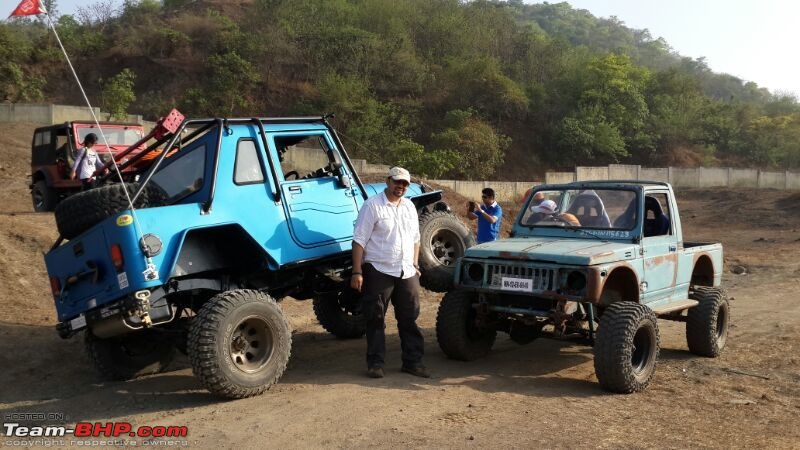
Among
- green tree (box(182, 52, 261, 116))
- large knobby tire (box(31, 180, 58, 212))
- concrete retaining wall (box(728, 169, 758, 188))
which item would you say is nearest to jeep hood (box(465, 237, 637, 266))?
large knobby tire (box(31, 180, 58, 212))

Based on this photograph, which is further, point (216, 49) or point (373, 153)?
point (216, 49)

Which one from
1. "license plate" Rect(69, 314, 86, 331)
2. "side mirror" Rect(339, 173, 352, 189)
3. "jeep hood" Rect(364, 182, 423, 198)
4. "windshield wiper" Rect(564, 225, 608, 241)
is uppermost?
"side mirror" Rect(339, 173, 352, 189)

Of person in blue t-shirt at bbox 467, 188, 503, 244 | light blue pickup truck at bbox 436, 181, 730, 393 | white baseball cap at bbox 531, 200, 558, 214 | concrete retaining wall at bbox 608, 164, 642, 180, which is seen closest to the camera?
light blue pickup truck at bbox 436, 181, 730, 393

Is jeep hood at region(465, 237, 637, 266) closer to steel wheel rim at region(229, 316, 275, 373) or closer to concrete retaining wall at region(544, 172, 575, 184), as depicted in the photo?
steel wheel rim at region(229, 316, 275, 373)

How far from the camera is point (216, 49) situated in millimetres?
48781

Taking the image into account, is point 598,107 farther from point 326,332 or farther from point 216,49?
point 326,332

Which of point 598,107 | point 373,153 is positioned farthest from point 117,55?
point 598,107

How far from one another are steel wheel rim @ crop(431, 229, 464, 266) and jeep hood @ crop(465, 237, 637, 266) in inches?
44.9

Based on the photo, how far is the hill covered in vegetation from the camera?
1689 inches

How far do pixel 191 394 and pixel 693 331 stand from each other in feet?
18.0

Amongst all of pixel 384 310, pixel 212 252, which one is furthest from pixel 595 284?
pixel 212 252

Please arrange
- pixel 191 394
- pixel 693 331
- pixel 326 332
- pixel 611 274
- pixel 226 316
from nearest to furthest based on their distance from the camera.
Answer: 1. pixel 226 316
2. pixel 191 394
3. pixel 611 274
4. pixel 693 331
5. pixel 326 332

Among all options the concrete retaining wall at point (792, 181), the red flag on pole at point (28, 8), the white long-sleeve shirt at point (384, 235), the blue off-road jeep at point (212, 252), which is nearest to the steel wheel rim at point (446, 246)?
the blue off-road jeep at point (212, 252)

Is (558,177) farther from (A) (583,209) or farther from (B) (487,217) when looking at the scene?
(A) (583,209)
